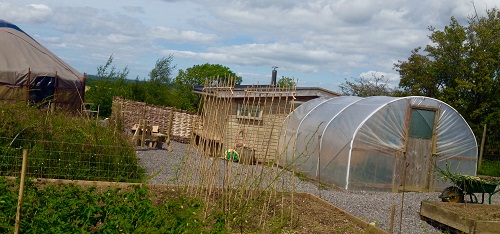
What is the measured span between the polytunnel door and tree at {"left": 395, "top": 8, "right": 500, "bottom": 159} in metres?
9.12

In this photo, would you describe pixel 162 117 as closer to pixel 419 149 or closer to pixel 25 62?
pixel 25 62

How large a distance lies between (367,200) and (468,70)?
13997mm

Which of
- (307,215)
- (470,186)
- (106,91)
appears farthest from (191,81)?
(307,215)

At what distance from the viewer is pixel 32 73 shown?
62.6ft

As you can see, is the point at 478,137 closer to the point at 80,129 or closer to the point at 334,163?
the point at 334,163

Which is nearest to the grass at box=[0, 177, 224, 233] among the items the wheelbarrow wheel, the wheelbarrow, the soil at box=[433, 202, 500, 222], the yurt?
the soil at box=[433, 202, 500, 222]

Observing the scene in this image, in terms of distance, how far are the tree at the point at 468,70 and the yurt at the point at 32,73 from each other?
46.9 ft

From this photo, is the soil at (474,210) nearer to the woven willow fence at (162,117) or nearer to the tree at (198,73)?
the woven willow fence at (162,117)

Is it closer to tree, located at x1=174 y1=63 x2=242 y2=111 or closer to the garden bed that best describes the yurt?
tree, located at x1=174 y1=63 x2=242 y2=111

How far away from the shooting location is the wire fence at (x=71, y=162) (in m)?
9.07

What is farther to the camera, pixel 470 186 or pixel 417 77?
pixel 417 77

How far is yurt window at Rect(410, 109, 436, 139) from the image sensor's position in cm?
1381

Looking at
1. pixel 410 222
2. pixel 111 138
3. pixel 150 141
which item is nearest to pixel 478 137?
pixel 150 141

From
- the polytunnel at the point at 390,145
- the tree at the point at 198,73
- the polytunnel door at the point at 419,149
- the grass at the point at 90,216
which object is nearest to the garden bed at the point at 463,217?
the polytunnel at the point at 390,145
